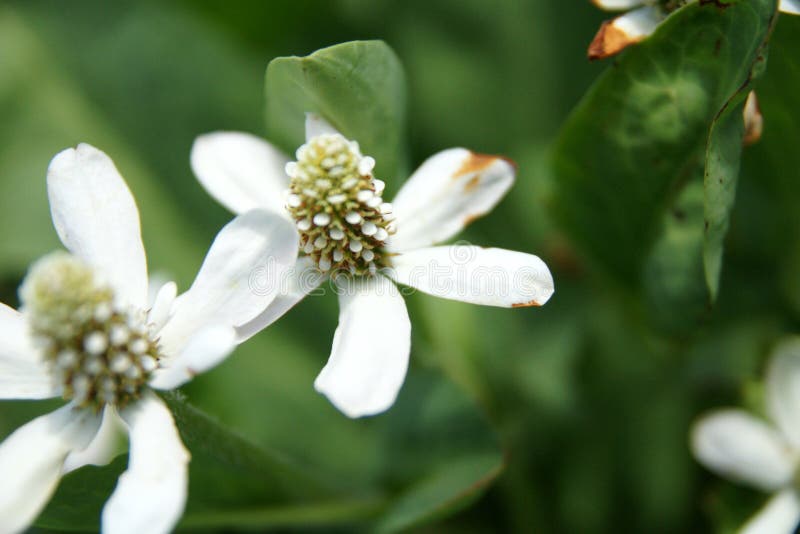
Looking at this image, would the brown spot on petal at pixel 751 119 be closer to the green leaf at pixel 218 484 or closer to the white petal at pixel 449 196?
the white petal at pixel 449 196

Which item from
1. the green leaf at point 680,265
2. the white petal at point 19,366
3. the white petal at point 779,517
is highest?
the white petal at point 19,366

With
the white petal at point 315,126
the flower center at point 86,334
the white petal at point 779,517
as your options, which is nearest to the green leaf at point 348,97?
the white petal at point 315,126

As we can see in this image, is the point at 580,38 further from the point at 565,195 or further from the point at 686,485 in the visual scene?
the point at 686,485

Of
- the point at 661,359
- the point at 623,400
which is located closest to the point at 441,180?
the point at 661,359

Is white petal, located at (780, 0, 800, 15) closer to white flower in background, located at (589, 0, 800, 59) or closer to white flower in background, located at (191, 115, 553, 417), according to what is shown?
white flower in background, located at (589, 0, 800, 59)

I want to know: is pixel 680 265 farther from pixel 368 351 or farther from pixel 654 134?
pixel 368 351

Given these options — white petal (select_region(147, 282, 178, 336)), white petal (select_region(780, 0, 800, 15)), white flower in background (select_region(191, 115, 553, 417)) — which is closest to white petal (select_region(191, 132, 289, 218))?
white flower in background (select_region(191, 115, 553, 417))

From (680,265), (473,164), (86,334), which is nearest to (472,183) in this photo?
(473,164)
